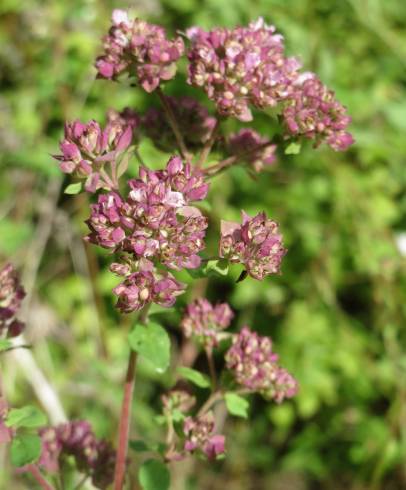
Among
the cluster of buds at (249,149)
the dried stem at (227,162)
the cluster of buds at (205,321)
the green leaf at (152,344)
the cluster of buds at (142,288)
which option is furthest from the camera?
the cluster of buds at (205,321)

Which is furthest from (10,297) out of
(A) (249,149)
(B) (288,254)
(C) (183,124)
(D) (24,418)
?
(B) (288,254)

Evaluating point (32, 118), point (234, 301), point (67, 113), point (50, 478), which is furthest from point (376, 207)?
point (50, 478)

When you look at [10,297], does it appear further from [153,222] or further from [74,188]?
[153,222]

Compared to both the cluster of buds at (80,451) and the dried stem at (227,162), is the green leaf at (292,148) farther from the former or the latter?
the cluster of buds at (80,451)

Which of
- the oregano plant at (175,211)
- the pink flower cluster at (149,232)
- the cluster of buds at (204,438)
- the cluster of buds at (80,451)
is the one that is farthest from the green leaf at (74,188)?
the cluster of buds at (80,451)

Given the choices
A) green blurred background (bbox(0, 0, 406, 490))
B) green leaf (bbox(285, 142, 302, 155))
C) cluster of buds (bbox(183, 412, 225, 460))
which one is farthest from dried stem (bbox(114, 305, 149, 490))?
green blurred background (bbox(0, 0, 406, 490))

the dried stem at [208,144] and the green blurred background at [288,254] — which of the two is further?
the green blurred background at [288,254]

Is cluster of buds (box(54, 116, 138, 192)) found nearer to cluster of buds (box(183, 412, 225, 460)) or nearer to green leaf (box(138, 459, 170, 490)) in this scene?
cluster of buds (box(183, 412, 225, 460))
